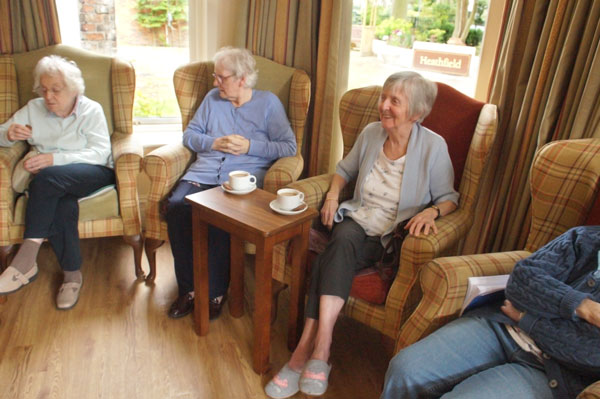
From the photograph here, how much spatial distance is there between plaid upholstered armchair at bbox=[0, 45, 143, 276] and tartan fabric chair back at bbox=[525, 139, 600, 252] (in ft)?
5.57

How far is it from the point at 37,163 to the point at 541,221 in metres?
2.07

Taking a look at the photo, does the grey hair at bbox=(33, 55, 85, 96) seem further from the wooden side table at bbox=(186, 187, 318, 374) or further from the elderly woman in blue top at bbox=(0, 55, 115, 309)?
the wooden side table at bbox=(186, 187, 318, 374)

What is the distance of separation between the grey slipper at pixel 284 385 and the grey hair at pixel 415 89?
3.45ft

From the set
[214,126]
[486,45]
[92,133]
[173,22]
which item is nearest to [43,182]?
[92,133]

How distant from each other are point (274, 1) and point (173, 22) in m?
0.79

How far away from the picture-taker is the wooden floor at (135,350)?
1.75 metres

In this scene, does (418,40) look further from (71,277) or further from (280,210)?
(71,277)

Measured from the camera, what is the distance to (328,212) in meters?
1.93

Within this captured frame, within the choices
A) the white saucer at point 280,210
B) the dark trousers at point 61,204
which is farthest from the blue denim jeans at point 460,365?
the dark trousers at point 61,204

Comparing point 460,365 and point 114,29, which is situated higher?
point 114,29

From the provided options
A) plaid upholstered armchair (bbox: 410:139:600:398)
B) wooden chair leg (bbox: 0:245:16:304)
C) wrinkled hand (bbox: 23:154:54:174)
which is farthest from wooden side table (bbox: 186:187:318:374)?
wooden chair leg (bbox: 0:245:16:304)

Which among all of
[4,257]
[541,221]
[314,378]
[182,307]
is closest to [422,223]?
[541,221]

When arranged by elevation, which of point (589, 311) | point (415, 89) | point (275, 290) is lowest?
point (275, 290)

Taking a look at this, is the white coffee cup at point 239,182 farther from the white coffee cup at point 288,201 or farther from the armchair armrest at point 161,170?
the armchair armrest at point 161,170
